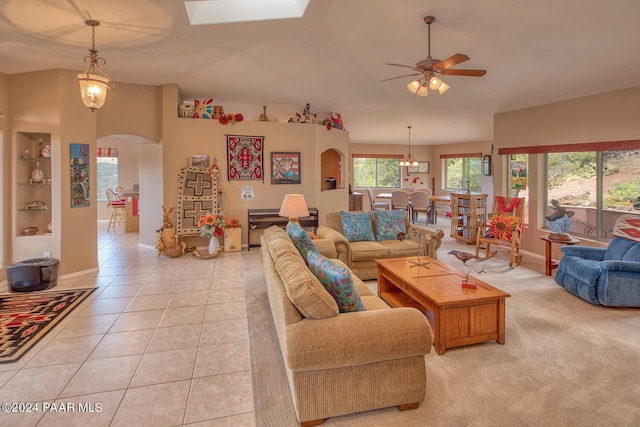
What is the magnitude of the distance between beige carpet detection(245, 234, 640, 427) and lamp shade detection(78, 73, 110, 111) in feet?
8.23

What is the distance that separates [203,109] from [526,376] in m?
5.93

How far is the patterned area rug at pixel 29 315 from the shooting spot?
9.29 ft

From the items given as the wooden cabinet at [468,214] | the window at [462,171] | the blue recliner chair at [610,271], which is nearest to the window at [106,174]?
the wooden cabinet at [468,214]

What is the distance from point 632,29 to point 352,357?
151 inches

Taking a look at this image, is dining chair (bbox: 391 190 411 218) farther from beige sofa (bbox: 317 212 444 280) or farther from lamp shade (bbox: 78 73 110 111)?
lamp shade (bbox: 78 73 110 111)

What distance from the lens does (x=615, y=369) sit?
249 cm

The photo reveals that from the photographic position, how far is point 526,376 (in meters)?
2.40

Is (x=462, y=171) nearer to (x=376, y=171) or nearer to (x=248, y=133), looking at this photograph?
(x=376, y=171)

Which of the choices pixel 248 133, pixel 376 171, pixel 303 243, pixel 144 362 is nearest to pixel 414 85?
pixel 303 243

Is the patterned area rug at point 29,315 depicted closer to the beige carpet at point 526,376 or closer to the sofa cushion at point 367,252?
the beige carpet at point 526,376

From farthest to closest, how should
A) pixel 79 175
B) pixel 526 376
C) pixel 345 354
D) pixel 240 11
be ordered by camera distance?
pixel 79 175, pixel 240 11, pixel 526 376, pixel 345 354

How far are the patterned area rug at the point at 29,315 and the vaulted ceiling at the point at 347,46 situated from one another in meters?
2.74

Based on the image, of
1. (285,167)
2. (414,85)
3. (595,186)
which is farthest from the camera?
(285,167)

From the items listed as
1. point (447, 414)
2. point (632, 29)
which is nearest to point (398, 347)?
point (447, 414)
